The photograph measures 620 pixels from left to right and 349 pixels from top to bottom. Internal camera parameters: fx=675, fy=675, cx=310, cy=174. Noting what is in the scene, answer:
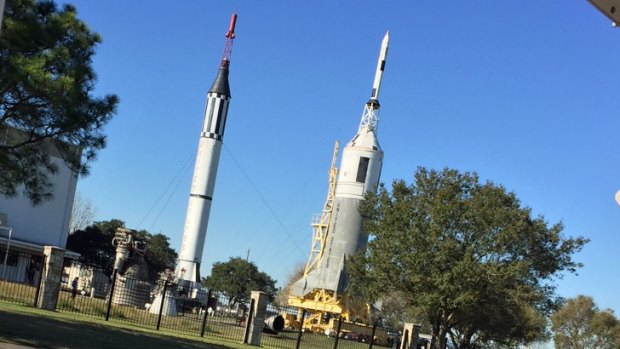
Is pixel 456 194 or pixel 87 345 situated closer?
pixel 87 345

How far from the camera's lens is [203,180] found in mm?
53938

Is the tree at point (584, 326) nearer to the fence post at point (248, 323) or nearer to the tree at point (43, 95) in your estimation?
the fence post at point (248, 323)

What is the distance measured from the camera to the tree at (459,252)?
27.6m

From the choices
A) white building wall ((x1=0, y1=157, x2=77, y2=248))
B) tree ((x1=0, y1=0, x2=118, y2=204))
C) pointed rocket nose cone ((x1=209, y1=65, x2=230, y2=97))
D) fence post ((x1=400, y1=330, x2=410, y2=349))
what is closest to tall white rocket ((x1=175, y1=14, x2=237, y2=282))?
pointed rocket nose cone ((x1=209, y1=65, x2=230, y2=97))

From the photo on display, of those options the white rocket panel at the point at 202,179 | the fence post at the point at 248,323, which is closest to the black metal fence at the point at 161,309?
the fence post at the point at 248,323

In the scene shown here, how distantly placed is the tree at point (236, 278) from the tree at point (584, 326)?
3231 centimetres

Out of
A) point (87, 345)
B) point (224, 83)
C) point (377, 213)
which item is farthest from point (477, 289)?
point (224, 83)

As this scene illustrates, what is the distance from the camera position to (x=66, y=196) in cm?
5322

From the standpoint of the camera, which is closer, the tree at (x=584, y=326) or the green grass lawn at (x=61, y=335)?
the green grass lawn at (x=61, y=335)

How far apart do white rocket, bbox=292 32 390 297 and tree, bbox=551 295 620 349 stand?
23826mm

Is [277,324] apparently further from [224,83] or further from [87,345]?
[224,83]

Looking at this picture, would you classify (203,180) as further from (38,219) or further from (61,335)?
(61,335)

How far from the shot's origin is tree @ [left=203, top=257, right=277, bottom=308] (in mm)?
76625

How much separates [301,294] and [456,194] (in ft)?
56.1
